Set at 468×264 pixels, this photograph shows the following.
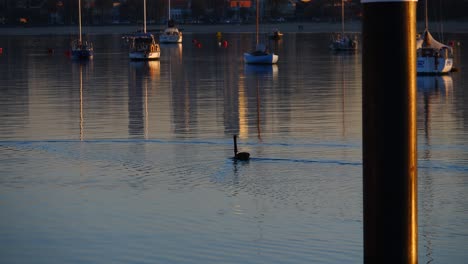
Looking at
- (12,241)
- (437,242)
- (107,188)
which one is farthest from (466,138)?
(12,241)

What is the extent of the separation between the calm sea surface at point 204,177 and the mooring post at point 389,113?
827 centimetres

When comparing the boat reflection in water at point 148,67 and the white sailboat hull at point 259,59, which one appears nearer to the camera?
the boat reflection in water at point 148,67

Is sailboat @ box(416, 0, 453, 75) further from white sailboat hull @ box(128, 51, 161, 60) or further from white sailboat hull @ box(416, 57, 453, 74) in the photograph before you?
white sailboat hull @ box(128, 51, 161, 60)

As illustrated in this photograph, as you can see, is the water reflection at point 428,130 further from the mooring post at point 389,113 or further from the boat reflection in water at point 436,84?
the mooring post at point 389,113

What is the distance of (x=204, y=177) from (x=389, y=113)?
54.7 ft

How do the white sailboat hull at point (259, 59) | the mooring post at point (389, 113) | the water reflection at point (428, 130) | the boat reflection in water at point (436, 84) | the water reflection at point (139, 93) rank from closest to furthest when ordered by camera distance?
the mooring post at point (389, 113), the water reflection at point (428, 130), the water reflection at point (139, 93), the boat reflection in water at point (436, 84), the white sailboat hull at point (259, 59)

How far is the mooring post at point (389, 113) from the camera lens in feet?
18.3

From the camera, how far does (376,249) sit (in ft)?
18.9

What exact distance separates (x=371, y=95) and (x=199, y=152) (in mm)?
20496

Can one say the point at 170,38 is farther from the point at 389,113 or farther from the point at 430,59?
the point at 389,113

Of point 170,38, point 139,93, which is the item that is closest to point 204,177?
point 139,93

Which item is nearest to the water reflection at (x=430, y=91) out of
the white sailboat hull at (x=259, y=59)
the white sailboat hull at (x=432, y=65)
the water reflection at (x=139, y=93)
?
the white sailboat hull at (x=432, y=65)

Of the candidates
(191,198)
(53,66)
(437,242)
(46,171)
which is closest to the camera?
(437,242)

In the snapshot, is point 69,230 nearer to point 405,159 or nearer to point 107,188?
point 107,188
